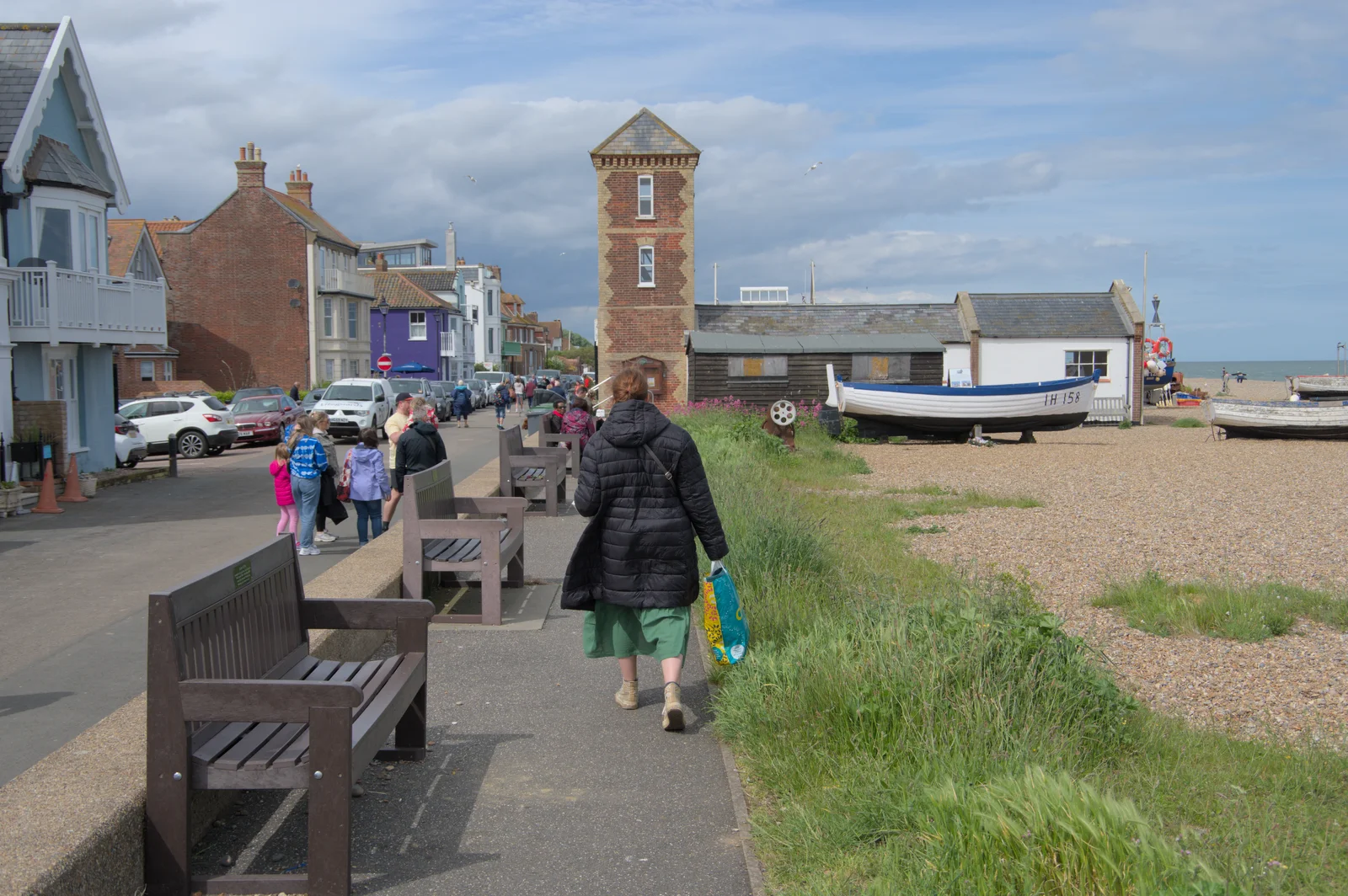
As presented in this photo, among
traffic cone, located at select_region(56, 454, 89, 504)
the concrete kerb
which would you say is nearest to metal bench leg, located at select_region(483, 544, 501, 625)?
the concrete kerb

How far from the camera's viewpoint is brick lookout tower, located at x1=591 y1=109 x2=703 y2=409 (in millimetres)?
45344

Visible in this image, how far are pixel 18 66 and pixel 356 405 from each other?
15.2 metres

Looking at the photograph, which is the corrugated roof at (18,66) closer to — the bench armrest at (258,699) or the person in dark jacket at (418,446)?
the person in dark jacket at (418,446)

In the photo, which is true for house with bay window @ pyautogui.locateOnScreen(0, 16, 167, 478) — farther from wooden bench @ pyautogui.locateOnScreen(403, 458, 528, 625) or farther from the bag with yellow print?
the bag with yellow print

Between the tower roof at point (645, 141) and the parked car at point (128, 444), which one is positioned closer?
the parked car at point (128, 444)

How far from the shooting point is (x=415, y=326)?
79125 millimetres

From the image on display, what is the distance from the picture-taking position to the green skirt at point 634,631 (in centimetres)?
614

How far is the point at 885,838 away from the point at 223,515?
15.3 m

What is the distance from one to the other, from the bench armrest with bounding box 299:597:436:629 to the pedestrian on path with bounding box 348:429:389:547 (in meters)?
7.60

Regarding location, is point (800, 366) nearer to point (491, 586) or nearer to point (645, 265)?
point (645, 265)

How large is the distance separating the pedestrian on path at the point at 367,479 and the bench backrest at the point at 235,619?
753 cm

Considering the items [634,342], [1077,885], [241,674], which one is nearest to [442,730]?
[241,674]

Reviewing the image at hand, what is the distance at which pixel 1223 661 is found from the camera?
773cm

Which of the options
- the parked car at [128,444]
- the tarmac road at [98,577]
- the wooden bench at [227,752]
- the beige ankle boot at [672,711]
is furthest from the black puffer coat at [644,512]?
the parked car at [128,444]
